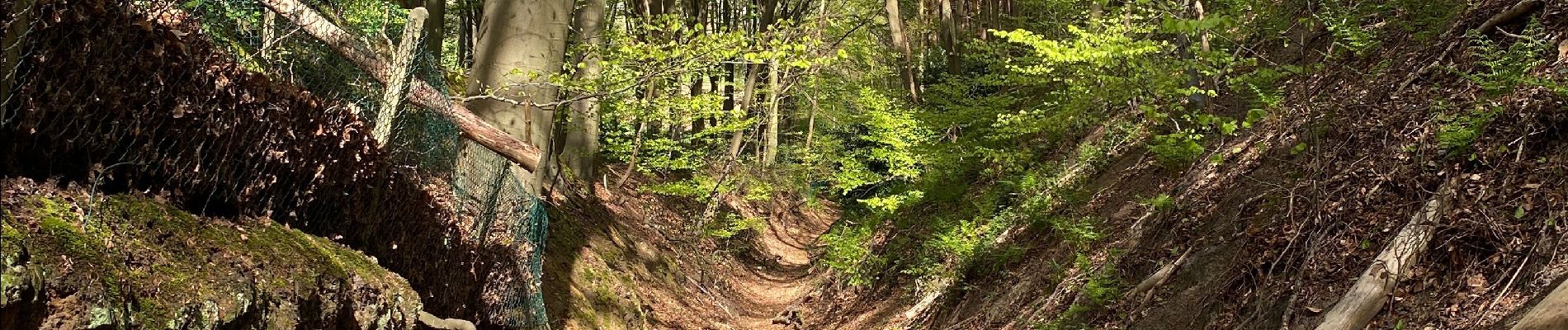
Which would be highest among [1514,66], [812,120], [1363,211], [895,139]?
[1514,66]

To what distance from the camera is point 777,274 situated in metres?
22.9

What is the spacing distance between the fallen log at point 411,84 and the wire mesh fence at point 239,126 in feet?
0.20

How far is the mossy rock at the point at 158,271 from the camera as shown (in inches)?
112

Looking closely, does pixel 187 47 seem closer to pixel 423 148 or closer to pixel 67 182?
pixel 67 182

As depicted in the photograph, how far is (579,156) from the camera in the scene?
17.3 meters

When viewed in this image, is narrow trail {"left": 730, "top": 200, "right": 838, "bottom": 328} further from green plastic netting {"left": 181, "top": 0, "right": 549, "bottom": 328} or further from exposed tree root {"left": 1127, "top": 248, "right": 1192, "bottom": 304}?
exposed tree root {"left": 1127, "top": 248, "right": 1192, "bottom": 304}

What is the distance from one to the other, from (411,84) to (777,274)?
55.9 ft

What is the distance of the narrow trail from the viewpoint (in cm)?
1772

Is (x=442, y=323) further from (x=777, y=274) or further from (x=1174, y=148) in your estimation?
(x=777, y=274)

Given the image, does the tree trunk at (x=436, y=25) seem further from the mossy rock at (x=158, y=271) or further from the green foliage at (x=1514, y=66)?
the green foliage at (x=1514, y=66)

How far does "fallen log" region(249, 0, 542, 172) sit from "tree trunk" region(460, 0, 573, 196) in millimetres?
968

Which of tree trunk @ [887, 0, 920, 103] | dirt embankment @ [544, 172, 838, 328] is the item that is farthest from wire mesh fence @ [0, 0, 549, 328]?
tree trunk @ [887, 0, 920, 103]

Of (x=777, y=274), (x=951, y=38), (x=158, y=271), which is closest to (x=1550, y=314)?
(x=158, y=271)

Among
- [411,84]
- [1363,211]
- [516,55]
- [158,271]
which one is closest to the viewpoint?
[158,271]
